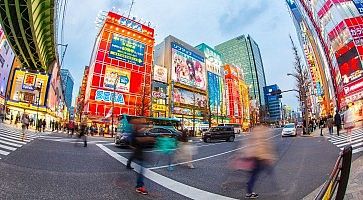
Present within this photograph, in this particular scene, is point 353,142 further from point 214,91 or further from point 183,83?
point 214,91

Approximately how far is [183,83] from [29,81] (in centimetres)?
3971

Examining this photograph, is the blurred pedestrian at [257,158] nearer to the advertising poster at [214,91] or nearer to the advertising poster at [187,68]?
the advertising poster at [187,68]

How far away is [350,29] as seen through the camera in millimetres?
38000

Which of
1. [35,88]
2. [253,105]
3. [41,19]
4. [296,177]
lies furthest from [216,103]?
[296,177]

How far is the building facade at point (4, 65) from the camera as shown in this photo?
37.0 m

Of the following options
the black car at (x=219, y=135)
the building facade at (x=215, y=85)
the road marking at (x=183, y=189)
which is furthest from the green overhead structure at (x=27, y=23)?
the building facade at (x=215, y=85)

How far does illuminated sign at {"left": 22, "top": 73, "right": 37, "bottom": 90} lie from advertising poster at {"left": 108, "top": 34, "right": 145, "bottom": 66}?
16.6 metres

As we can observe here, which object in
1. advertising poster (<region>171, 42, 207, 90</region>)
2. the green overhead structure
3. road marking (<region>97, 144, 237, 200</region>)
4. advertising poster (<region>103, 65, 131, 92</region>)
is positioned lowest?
road marking (<region>97, 144, 237, 200</region>)

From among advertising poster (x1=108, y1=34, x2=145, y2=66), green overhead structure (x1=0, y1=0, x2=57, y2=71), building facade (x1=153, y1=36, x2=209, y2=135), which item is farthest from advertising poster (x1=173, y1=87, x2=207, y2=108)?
green overhead structure (x1=0, y1=0, x2=57, y2=71)

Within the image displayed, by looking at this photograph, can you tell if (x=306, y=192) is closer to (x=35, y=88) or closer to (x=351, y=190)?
(x=351, y=190)

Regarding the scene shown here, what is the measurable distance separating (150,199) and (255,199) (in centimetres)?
205

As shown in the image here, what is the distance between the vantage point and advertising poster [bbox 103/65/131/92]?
182 ft

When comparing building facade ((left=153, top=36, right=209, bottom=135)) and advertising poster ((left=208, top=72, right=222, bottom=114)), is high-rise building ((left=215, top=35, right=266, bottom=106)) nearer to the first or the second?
advertising poster ((left=208, top=72, right=222, bottom=114))

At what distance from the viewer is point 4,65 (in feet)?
131
